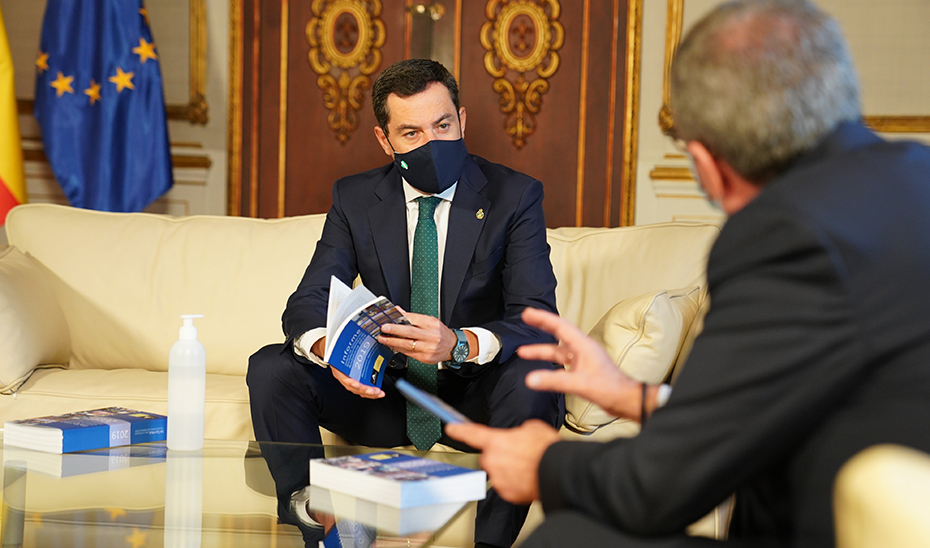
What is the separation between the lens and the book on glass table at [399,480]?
107 centimetres

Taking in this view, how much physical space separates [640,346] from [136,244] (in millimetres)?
1502

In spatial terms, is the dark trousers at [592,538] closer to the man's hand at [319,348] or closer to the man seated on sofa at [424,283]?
the man seated on sofa at [424,283]

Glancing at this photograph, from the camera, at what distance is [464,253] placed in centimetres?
185

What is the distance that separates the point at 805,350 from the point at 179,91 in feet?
11.5

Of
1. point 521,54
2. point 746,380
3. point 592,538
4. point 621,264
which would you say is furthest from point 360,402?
point 521,54

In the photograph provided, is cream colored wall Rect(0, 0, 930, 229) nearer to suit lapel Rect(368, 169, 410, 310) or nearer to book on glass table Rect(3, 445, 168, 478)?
suit lapel Rect(368, 169, 410, 310)

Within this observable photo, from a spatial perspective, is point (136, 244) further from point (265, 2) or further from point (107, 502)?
point (265, 2)

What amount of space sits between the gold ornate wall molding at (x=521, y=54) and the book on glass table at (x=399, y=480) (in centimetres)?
250

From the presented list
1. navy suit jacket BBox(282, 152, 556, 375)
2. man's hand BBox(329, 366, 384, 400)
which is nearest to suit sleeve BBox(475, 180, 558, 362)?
navy suit jacket BBox(282, 152, 556, 375)

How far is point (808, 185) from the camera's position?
64 centimetres

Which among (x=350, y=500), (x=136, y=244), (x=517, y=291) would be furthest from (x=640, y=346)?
(x=136, y=244)

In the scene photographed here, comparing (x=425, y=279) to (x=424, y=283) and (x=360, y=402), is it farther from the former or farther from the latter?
(x=360, y=402)

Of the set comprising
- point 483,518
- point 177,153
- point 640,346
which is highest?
point 177,153

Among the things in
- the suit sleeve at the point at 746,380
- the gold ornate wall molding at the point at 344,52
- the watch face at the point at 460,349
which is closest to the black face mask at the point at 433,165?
the watch face at the point at 460,349
